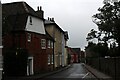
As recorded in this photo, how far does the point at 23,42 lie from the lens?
36.6m

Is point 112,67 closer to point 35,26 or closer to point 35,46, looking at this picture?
point 35,46

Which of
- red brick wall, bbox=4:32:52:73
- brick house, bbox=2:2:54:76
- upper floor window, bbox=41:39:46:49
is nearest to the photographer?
brick house, bbox=2:2:54:76

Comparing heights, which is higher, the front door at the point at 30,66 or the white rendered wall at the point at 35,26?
the white rendered wall at the point at 35,26

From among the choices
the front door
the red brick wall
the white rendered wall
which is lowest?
the front door

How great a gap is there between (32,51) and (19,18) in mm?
5041

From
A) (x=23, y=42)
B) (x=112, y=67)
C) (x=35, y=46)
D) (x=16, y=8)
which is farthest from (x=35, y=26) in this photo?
(x=112, y=67)

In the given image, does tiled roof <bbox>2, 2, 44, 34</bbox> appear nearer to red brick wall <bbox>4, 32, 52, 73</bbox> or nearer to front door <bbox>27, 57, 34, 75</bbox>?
red brick wall <bbox>4, 32, 52, 73</bbox>

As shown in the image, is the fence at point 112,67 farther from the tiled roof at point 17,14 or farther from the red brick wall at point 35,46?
the tiled roof at point 17,14

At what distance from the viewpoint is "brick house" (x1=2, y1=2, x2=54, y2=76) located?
34000 millimetres

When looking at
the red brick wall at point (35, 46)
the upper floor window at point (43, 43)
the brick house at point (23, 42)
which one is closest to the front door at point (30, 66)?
the brick house at point (23, 42)

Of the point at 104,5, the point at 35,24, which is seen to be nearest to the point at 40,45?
the point at 35,24

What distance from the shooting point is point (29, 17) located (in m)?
38.2

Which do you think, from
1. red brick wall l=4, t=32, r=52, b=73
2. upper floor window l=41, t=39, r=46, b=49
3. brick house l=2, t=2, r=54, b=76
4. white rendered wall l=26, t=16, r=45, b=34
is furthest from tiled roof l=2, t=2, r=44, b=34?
upper floor window l=41, t=39, r=46, b=49

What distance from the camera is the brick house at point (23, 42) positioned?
34.0 m
